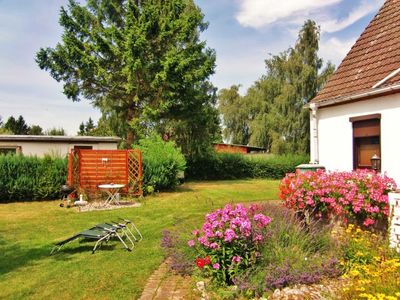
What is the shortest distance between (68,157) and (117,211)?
13.6ft

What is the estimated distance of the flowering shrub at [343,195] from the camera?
5.61 meters

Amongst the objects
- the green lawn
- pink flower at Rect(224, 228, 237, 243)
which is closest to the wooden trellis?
the green lawn

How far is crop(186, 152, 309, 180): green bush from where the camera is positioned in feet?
81.7

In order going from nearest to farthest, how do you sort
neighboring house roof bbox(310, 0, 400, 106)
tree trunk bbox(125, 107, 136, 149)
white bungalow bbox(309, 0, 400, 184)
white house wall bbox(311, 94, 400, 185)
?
1. white house wall bbox(311, 94, 400, 185)
2. white bungalow bbox(309, 0, 400, 184)
3. neighboring house roof bbox(310, 0, 400, 106)
4. tree trunk bbox(125, 107, 136, 149)

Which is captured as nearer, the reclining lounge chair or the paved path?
the paved path

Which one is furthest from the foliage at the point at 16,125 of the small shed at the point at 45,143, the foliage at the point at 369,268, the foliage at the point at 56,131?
the foliage at the point at 369,268

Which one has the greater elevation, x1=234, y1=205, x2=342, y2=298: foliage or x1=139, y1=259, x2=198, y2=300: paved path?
x1=234, y1=205, x2=342, y2=298: foliage

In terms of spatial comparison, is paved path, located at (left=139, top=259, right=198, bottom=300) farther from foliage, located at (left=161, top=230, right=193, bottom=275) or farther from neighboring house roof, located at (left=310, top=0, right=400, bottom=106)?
neighboring house roof, located at (left=310, top=0, right=400, bottom=106)

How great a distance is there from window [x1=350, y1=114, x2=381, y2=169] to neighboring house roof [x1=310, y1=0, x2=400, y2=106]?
0.57m

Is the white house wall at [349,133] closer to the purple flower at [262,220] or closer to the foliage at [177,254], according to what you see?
the purple flower at [262,220]

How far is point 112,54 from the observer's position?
20.0 m

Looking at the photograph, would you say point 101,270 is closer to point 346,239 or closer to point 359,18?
point 346,239

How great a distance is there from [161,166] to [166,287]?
10.8 metres

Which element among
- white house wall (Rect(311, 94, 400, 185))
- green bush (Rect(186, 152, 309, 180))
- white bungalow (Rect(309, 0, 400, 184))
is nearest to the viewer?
white house wall (Rect(311, 94, 400, 185))
